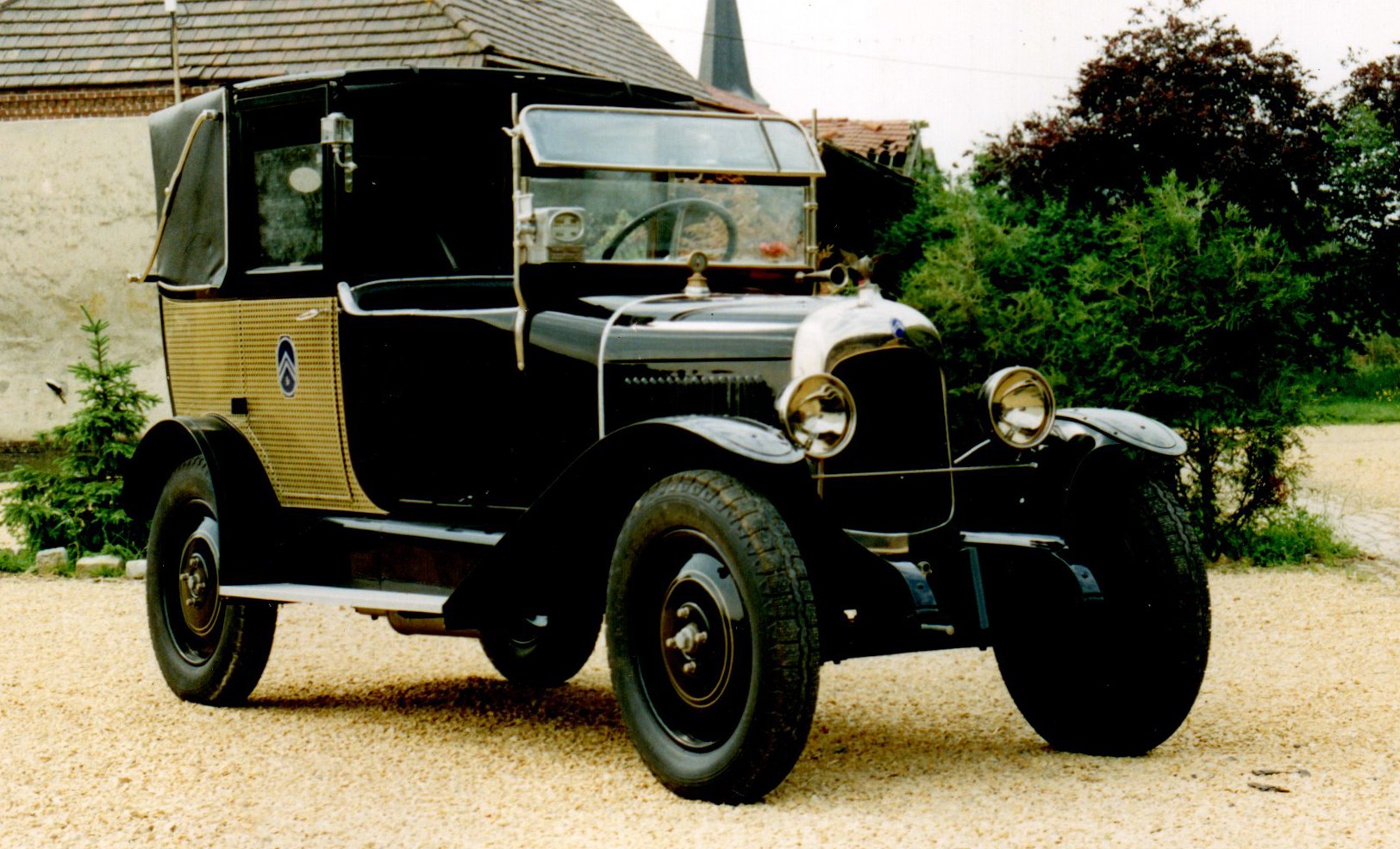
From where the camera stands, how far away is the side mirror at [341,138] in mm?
6164

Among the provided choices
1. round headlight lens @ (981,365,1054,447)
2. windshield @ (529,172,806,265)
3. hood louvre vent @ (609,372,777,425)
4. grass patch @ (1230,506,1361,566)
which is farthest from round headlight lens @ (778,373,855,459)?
grass patch @ (1230,506,1361,566)

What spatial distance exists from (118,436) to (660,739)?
23.8ft

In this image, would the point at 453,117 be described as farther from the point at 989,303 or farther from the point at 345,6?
the point at 345,6

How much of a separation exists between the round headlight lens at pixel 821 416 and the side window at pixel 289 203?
2389mm

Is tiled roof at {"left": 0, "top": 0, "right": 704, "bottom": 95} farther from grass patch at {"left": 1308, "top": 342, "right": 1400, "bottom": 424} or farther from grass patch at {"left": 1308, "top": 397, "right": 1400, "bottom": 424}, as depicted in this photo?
grass patch at {"left": 1308, "top": 397, "right": 1400, "bottom": 424}

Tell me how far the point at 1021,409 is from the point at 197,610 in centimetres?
352

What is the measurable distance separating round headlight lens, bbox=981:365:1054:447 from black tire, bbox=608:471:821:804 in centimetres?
104

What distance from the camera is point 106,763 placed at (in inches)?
217

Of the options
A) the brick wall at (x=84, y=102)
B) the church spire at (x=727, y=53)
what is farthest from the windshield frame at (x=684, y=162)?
the church spire at (x=727, y=53)

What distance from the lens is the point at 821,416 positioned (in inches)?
192

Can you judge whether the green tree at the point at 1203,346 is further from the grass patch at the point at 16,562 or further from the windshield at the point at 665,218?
the grass patch at the point at 16,562

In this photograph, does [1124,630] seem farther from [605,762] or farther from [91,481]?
[91,481]

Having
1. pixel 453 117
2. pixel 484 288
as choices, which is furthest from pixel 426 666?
pixel 453 117

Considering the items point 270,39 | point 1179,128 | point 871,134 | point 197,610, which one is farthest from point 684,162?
point 871,134
